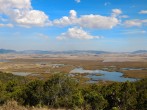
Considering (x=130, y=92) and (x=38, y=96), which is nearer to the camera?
(x=38, y=96)

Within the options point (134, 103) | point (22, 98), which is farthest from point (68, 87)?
point (134, 103)

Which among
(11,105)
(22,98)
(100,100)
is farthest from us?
(22,98)

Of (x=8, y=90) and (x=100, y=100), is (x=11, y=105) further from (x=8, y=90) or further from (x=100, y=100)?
(x=8, y=90)

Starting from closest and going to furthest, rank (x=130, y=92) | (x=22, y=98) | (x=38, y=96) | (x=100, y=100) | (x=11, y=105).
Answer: (x=11, y=105) < (x=100, y=100) < (x=38, y=96) < (x=22, y=98) < (x=130, y=92)

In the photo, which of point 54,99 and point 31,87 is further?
point 31,87

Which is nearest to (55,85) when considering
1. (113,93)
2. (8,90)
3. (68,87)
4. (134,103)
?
(68,87)

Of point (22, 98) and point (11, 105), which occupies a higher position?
point (11, 105)

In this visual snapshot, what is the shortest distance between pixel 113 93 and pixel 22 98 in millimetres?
9173

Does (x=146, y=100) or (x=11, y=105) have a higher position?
(x=11, y=105)

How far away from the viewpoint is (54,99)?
69.9 feet

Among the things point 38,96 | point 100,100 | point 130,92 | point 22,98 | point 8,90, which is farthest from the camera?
point 8,90

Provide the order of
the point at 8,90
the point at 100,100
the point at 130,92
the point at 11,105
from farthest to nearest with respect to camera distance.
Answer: the point at 8,90 → the point at 130,92 → the point at 100,100 → the point at 11,105

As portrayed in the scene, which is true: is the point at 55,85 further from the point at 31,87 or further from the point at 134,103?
the point at 134,103

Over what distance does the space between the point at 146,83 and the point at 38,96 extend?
53.3ft
